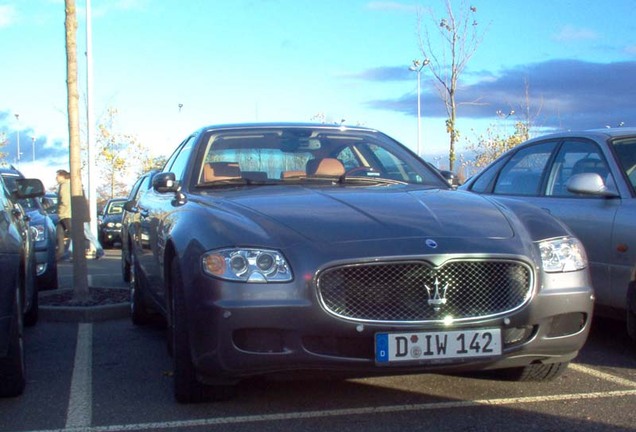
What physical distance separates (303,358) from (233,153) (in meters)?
2.03

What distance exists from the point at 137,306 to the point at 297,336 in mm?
3481

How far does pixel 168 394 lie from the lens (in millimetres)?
4445

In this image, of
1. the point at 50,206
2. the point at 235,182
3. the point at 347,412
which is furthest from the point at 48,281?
the point at 347,412

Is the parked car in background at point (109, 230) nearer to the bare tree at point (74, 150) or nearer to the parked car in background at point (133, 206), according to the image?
the bare tree at point (74, 150)

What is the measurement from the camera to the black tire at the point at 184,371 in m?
4.00

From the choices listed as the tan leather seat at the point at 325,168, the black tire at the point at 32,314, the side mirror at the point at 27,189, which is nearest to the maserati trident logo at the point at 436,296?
the tan leather seat at the point at 325,168

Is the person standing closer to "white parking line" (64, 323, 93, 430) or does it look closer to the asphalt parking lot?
"white parking line" (64, 323, 93, 430)

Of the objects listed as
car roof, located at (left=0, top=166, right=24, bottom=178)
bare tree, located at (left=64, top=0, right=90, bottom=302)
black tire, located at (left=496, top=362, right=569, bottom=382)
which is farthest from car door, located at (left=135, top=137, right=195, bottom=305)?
car roof, located at (left=0, top=166, right=24, bottom=178)

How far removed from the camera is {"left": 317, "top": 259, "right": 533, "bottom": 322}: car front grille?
365 centimetres

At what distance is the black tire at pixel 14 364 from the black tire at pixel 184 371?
0.84 m

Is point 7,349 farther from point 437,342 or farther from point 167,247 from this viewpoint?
point 437,342

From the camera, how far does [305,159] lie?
531cm

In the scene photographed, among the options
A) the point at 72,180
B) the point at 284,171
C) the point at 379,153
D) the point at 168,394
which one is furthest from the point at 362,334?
the point at 72,180

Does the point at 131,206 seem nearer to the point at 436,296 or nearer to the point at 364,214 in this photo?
the point at 364,214
